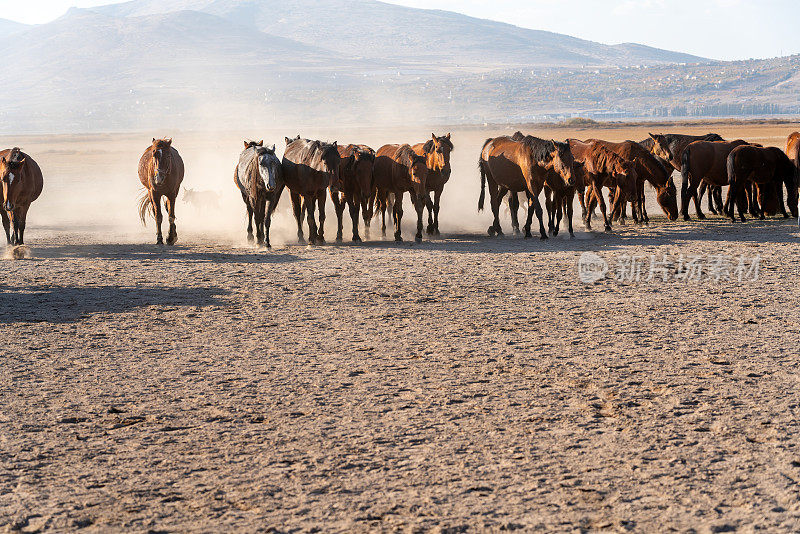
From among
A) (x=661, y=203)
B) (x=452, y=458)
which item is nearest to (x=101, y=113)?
(x=661, y=203)

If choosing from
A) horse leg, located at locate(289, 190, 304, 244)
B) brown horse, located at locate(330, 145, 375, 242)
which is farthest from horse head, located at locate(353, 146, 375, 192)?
horse leg, located at locate(289, 190, 304, 244)

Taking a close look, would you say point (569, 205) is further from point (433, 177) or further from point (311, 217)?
point (311, 217)

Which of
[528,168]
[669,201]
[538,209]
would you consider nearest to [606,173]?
[669,201]

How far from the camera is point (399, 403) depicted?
256 inches

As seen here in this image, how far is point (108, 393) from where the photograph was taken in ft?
22.4

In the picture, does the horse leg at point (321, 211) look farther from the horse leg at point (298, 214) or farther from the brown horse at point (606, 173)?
the brown horse at point (606, 173)

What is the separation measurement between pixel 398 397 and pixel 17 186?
10350mm

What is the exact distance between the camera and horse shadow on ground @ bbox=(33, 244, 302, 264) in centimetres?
1402

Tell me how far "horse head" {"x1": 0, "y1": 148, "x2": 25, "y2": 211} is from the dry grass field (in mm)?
1774

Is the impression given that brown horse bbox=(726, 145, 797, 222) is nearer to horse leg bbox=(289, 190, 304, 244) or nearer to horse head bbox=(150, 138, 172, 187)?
horse leg bbox=(289, 190, 304, 244)

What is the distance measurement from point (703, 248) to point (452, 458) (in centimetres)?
994

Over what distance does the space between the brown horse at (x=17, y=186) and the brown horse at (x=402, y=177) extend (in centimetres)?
556

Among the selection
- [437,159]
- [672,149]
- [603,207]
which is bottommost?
[603,207]

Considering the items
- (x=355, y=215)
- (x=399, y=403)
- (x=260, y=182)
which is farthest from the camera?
(x=355, y=215)
